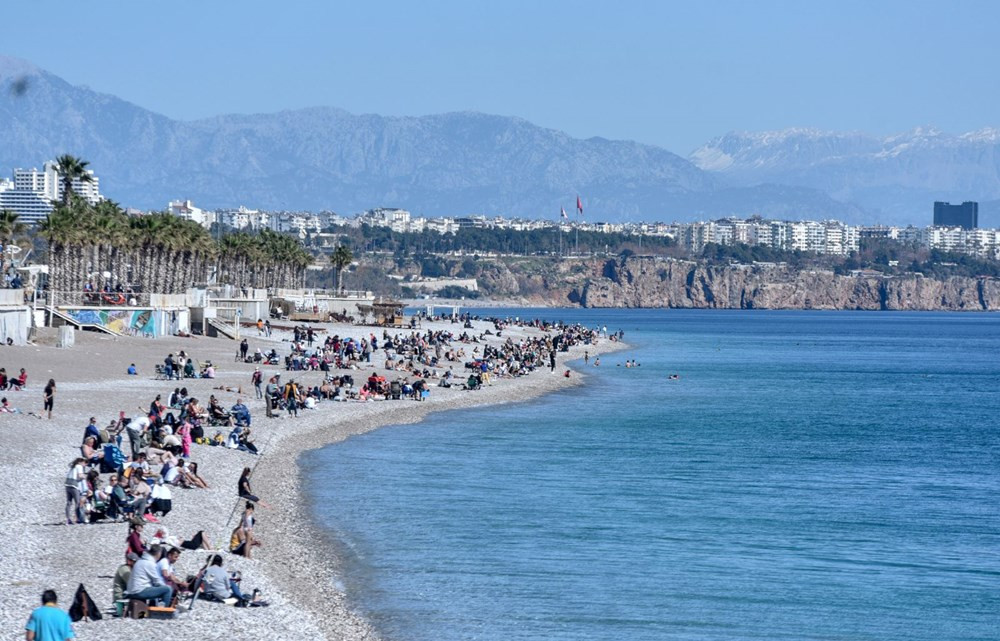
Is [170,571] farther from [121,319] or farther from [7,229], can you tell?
[7,229]

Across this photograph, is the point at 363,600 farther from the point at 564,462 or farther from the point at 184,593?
the point at 564,462

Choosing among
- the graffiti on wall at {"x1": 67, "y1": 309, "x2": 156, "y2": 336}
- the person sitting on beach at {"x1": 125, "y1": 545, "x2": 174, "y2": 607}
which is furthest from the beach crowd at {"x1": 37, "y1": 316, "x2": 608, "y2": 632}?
the graffiti on wall at {"x1": 67, "y1": 309, "x2": 156, "y2": 336}

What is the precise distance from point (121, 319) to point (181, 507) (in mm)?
33862

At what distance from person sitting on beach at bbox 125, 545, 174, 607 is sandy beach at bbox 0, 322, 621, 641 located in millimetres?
364

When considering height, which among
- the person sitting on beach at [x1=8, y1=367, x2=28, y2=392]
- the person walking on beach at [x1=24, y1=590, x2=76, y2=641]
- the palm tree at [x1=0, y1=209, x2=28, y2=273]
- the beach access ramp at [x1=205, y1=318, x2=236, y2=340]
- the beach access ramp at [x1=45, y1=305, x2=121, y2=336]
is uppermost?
the palm tree at [x1=0, y1=209, x2=28, y2=273]

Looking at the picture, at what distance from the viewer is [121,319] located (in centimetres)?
5681

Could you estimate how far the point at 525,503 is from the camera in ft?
97.1

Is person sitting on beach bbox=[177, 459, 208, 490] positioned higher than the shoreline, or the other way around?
person sitting on beach bbox=[177, 459, 208, 490]

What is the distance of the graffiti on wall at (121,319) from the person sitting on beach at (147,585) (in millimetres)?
39947

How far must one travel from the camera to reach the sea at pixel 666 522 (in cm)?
2022

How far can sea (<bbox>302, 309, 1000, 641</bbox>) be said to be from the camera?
66.3 ft

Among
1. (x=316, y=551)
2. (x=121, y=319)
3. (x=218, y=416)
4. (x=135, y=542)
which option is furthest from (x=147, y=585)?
(x=121, y=319)

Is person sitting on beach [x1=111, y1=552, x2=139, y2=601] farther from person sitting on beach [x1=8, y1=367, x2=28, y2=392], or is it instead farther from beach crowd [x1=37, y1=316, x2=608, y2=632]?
person sitting on beach [x1=8, y1=367, x2=28, y2=392]

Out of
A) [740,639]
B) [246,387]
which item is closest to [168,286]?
[246,387]
